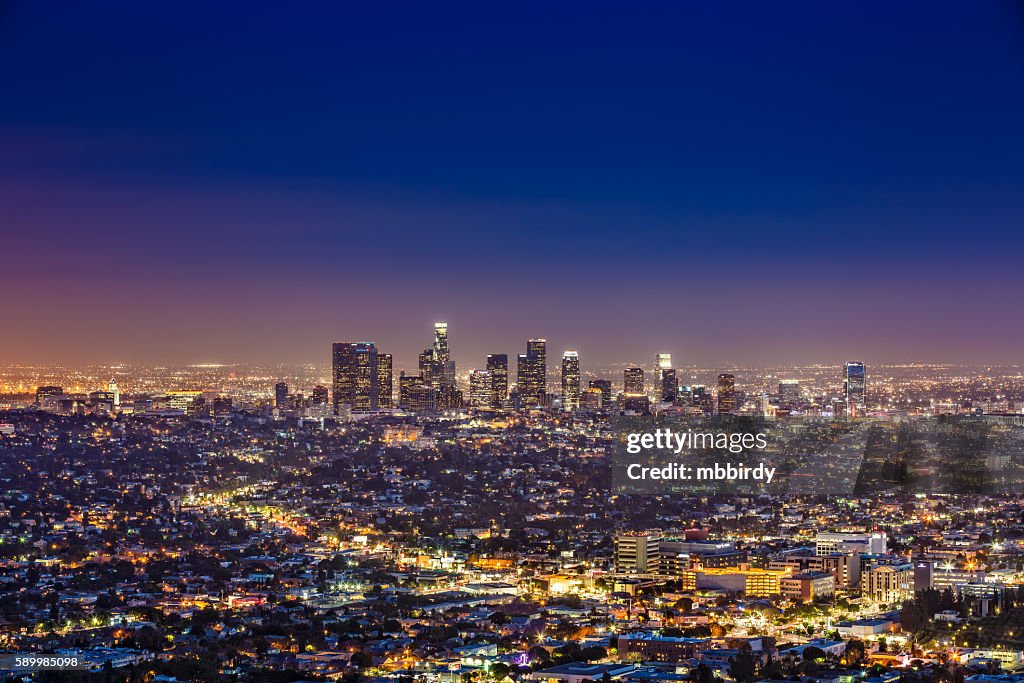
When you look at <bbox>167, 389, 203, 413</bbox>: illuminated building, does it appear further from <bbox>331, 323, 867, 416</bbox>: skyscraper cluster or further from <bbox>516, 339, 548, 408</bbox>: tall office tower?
<bbox>516, 339, 548, 408</bbox>: tall office tower

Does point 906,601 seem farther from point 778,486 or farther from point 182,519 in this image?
point 182,519

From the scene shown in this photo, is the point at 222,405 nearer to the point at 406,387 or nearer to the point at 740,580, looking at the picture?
the point at 406,387

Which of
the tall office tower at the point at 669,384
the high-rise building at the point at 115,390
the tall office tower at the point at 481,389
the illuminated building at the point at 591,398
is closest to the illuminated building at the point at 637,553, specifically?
the tall office tower at the point at 669,384

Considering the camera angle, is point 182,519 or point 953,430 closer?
point 953,430

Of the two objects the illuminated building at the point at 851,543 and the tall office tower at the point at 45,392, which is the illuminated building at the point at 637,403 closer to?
the tall office tower at the point at 45,392

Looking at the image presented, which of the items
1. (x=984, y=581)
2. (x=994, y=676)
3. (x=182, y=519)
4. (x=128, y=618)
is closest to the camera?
(x=994, y=676)

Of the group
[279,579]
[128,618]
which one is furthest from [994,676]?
[279,579]

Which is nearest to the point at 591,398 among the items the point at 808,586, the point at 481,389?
the point at 481,389
